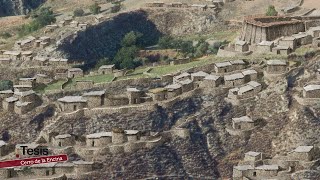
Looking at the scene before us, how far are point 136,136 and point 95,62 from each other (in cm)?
2051

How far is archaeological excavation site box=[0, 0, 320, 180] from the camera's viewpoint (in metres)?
76.9

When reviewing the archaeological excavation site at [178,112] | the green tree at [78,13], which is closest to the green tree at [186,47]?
the archaeological excavation site at [178,112]

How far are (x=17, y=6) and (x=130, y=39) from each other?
1158 inches

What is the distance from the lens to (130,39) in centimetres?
10069

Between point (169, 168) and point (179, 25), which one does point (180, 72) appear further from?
point (179, 25)

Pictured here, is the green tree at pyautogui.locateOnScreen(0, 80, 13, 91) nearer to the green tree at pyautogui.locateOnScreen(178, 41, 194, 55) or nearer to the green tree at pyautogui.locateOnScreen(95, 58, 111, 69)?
the green tree at pyautogui.locateOnScreen(95, 58, 111, 69)

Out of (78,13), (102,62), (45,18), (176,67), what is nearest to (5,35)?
(45,18)

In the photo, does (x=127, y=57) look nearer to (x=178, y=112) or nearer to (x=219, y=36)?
(x=219, y=36)

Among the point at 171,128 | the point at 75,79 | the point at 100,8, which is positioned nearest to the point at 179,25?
the point at 100,8

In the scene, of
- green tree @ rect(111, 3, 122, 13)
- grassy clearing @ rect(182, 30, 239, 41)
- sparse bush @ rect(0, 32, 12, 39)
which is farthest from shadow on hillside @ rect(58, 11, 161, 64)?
sparse bush @ rect(0, 32, 12, 39)

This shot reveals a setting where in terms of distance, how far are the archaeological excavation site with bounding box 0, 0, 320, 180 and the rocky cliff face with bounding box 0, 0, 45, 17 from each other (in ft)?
105

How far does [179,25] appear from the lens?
105 metres

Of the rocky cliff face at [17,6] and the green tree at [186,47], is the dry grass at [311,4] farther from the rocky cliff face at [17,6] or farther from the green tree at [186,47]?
the rocky cliff face at [17,6]

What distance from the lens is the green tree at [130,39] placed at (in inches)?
3959
